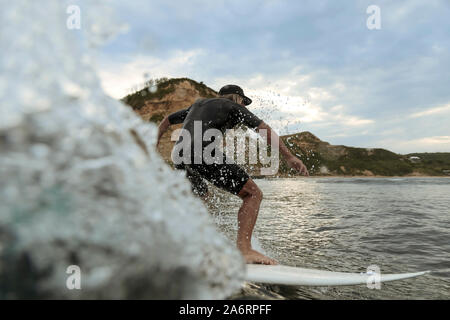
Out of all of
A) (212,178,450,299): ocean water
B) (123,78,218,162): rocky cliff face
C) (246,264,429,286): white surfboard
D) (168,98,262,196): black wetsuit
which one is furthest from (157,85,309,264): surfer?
(123,78,218,162): rocky cliff face

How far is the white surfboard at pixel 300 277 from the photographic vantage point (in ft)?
8.64

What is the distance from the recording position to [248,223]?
10.4ft

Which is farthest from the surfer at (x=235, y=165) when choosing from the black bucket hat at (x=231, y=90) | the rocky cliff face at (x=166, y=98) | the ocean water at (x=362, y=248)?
the rocky cliff face at (x=166, y=98)

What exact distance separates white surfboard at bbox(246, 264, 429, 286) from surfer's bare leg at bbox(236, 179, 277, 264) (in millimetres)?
127

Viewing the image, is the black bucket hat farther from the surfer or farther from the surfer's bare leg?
the surfer's bare leg

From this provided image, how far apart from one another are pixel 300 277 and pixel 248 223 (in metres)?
0.78

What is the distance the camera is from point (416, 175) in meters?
66.7
